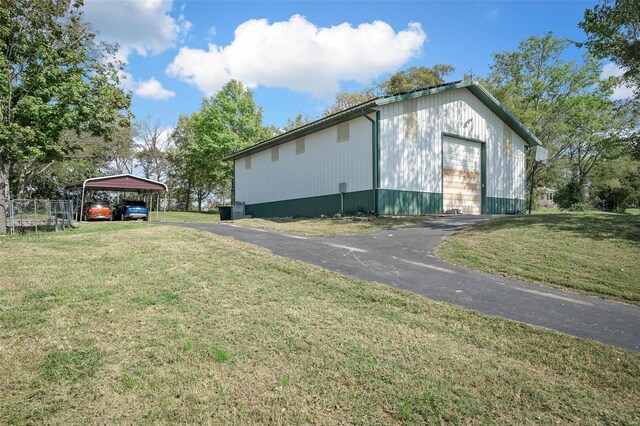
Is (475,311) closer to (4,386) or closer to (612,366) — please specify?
(612,366)

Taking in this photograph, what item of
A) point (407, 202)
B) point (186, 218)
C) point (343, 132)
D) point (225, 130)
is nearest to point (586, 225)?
point (407, 202)

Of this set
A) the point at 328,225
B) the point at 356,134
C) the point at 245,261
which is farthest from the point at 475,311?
the point at 356,134

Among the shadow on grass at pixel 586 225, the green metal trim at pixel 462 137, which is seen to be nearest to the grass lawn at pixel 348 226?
the shadow on grass at pixel 586 225

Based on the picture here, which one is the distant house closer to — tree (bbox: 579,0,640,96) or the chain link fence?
tree (bbox: 579,0,640,96)

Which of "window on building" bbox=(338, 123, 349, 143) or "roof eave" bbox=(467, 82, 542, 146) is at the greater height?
"roof eave" bbox=(467, 82, 542, 146)

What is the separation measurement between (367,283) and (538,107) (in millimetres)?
29728

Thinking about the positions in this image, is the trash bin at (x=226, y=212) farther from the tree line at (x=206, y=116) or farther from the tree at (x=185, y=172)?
the tree at (x=185, y=172)

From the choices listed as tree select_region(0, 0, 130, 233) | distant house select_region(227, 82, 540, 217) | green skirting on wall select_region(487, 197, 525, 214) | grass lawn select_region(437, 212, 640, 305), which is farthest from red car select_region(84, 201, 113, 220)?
green skirting on wall select_region(487, 197, 525, 214)

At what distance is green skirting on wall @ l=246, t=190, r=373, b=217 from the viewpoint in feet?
51.2

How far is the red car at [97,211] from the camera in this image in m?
22.8

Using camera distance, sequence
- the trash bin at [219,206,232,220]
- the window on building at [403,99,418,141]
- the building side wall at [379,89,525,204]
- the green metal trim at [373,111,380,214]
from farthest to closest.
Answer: the trash bin at [219,206,232,220]
the window on building at [403,99,418,141]
the building side wall at [379,89,525,204]
the green metal trim at [373,111,380,214]

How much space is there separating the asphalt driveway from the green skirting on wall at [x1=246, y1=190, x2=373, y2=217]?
5.35m

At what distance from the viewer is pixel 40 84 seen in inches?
595

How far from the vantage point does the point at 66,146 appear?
17.4 m
